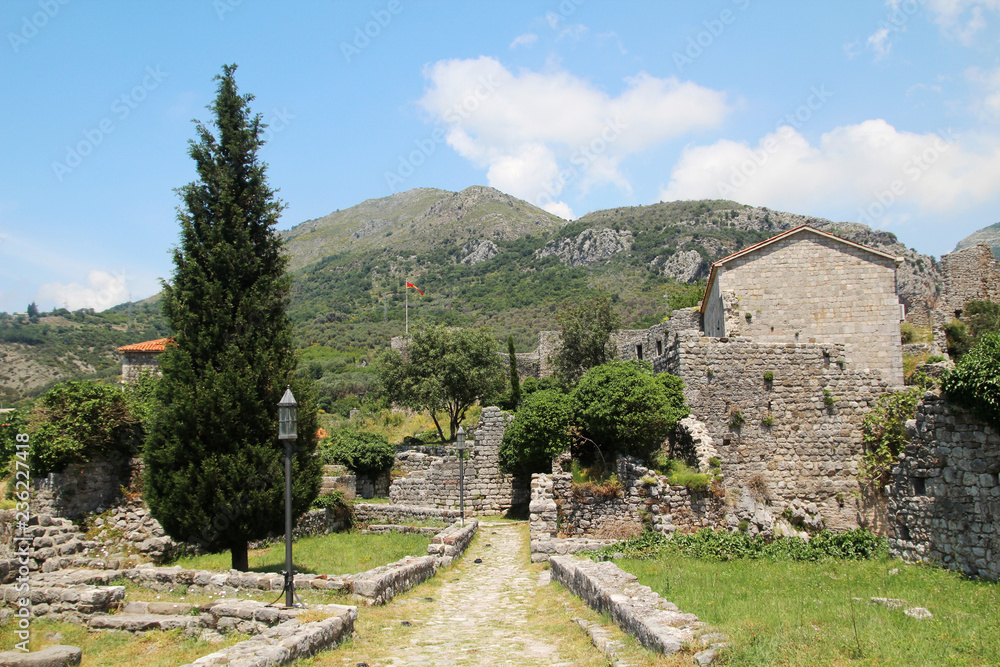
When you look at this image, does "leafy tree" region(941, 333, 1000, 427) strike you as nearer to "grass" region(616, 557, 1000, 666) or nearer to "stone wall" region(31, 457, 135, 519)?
"grass" region(616, 557, 1000, 666)

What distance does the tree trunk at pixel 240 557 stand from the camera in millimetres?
→ 12477

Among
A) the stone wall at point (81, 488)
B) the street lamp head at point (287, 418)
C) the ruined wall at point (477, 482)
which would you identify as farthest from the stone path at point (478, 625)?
the stone wall at point (81, 488)

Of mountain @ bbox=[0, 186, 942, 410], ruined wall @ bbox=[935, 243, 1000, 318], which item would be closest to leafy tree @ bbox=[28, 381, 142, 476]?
mountain @ bbox=[0, 186, 942, 410]

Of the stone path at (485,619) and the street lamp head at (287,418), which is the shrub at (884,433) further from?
the street lamp head at (287,418)

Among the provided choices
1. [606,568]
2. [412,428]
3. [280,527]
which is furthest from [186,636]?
[412,428]

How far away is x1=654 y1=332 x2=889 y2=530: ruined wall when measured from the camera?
13.4 meters

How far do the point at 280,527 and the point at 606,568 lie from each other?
22.2 feet

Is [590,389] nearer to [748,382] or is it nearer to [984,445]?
[748,382]

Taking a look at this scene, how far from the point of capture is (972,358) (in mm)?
8586

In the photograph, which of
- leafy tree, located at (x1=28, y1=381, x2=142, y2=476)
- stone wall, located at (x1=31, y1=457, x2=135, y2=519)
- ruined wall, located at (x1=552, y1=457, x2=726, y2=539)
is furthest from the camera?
stone wall, located at (x1=31, y1=457, x2=135, y2=519)

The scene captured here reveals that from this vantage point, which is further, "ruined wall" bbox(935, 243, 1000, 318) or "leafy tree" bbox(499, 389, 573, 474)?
"ruined wall" bbox(935, 243, 1000, 318)

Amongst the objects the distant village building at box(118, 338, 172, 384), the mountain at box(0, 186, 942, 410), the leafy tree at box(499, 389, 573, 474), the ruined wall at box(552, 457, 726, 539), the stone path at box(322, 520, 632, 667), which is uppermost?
the mountain at box(0, 186, 942, 410)

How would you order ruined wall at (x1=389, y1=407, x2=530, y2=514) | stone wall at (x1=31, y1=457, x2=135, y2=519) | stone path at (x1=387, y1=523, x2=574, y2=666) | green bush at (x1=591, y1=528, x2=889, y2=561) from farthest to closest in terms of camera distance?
ruined wall at (x1=389, y1=407, x2=530, y2=514) < stone wall at (x1=31, y1=457, x2=135, y2=519) < green bush at (x1=591, y1=528, x2=889, y2=561) < stone path at (x1=387, y1=523, x2=574, y2=666)

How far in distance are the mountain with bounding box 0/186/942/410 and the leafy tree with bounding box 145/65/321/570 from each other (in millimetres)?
27346
